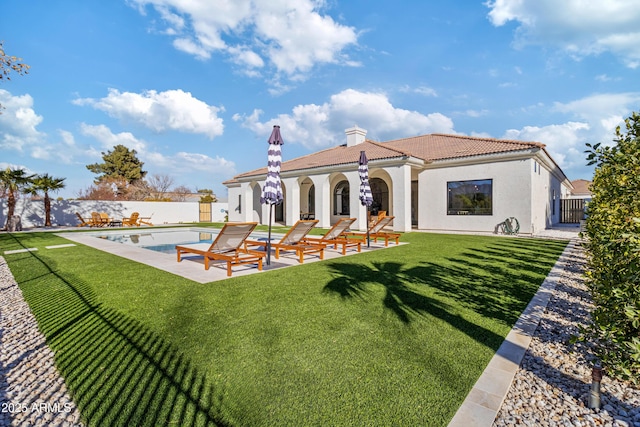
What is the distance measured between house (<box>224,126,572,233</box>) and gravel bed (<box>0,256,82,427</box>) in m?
17.1

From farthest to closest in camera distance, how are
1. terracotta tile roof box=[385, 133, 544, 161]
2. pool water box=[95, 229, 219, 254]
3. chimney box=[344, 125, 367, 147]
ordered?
chimney box=[344, 125, 367, 147] < terracotta tile roof box=[385, 133, 544, 161] < pool water box=[95, 229, 219, 254]

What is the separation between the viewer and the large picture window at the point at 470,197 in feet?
58.4

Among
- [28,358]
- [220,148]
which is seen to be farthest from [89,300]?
[220,148]

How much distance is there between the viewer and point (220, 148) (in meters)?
29.8

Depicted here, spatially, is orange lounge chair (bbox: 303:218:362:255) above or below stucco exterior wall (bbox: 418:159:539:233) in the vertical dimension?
below

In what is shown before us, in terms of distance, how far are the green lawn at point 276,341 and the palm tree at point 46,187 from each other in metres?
22.1

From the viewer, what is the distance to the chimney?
27.3m

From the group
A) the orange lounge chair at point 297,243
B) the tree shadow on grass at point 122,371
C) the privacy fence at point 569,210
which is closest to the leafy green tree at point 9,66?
the tree shadow on grass at point 122,371

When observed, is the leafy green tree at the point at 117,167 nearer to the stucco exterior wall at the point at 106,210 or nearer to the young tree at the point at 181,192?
the young tree at the point at 181,192

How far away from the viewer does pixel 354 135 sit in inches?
1080

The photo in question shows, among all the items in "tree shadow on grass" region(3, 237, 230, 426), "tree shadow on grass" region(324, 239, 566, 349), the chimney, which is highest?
the chimney

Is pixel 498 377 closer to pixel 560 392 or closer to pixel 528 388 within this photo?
pixel 528 388

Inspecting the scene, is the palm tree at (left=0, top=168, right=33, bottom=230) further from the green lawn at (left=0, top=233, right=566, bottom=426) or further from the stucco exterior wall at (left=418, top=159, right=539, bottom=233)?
the stucco exterior wall at (left=418, top=159, right=539, bottom=233)

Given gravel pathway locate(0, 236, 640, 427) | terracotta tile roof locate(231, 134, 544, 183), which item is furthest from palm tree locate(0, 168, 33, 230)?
gravel pathway locate(0, 236, 640, 427)
